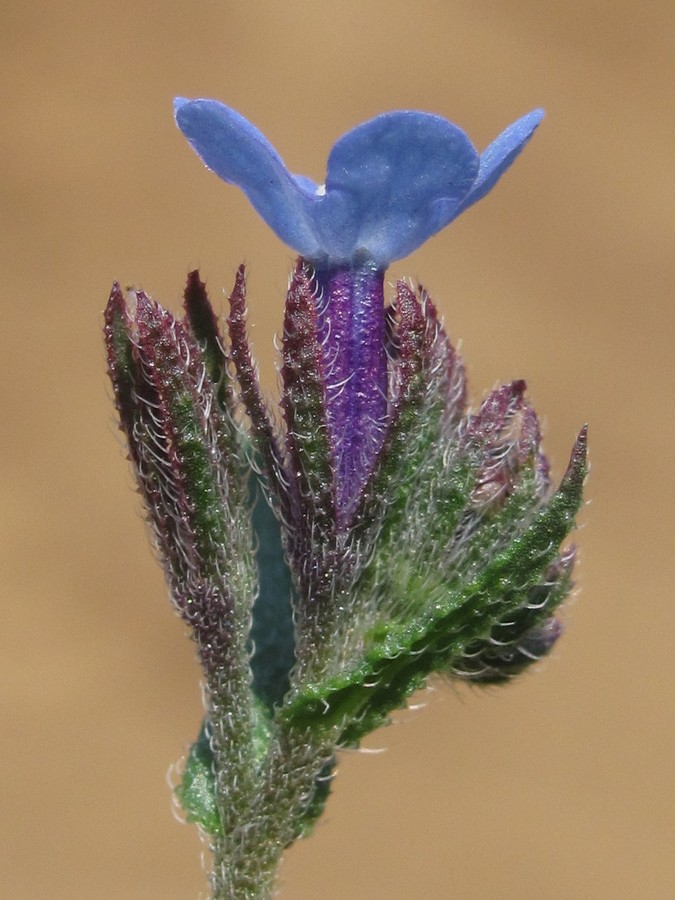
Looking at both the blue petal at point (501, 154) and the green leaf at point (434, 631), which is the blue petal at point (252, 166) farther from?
the green leaf at point (434, 631)

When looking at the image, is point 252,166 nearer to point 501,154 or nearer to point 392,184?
point 392,184

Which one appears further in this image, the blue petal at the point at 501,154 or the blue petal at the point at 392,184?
the blue petal at the point at 501,154

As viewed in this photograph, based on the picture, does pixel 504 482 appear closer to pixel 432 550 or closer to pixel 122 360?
pixel 432 550

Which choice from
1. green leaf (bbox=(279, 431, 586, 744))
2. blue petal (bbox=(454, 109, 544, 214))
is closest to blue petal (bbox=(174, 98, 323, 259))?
blue petal (bbox=(454, 109, 544, 214))

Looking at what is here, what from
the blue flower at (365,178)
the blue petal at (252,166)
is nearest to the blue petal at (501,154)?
the blue flower at (365,178)

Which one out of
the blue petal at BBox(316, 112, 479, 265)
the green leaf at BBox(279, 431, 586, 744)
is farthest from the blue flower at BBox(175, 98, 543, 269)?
the green leaf at BBox(279, 431, 586, 744)

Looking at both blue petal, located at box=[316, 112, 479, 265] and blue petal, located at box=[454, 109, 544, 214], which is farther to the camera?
blue petal, located at box=[454, 109, 544, 214]

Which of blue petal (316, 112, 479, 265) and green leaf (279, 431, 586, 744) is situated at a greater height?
blue petal (316, 112, 479, 265)

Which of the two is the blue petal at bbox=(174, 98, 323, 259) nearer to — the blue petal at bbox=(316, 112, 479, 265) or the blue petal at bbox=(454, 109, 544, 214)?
the blue petal at bbox=(316, 112, 479, 265)
